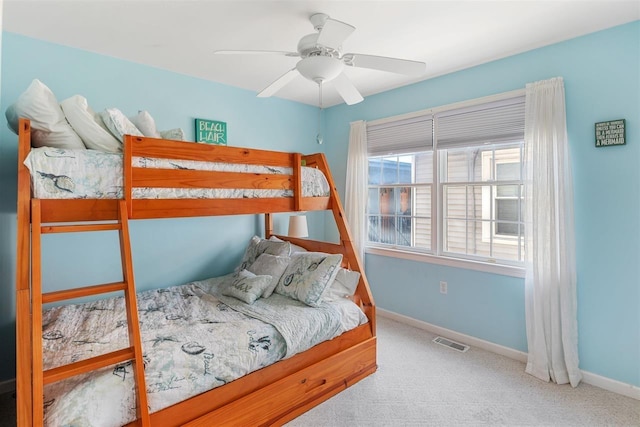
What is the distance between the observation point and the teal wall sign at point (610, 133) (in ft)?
7.70

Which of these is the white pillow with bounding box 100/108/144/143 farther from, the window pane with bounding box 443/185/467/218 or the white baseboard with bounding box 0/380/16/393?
the window pane with bounding box 443/185/467/218

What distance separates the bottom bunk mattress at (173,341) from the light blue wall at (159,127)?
1.20 feet

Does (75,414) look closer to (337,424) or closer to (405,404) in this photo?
(337,424)

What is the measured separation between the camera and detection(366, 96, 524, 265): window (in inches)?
118

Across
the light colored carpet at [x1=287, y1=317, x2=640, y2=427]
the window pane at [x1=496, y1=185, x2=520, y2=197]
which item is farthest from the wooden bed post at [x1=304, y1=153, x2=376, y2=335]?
the window pane at [x1=496, y1=185, x2=520, y2=197]

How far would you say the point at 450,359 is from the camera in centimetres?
290

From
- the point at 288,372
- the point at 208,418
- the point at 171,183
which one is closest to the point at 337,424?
the point at 288,372

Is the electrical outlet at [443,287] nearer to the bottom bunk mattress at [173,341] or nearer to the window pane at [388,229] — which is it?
the window pane at [388,229]

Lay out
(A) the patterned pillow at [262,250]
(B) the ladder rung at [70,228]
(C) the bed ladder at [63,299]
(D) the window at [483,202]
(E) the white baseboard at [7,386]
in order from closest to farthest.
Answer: (C) the bed ladder at [63,299] → (B) the ladder rung at [70,228] → (E) the white baseboard at [7,386] → (D) the window at [483,202] → (A) the patterned pillow at [262,250]

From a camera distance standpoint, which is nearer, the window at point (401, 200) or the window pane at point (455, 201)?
the window pane at point (455, 201)

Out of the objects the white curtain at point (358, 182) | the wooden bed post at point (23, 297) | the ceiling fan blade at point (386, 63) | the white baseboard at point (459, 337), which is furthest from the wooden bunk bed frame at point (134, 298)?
the white curtain at point (358, 182)

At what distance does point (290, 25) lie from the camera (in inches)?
92.7

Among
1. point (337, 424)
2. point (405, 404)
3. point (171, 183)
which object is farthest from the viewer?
point (405, 404)

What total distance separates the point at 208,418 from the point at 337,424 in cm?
78
